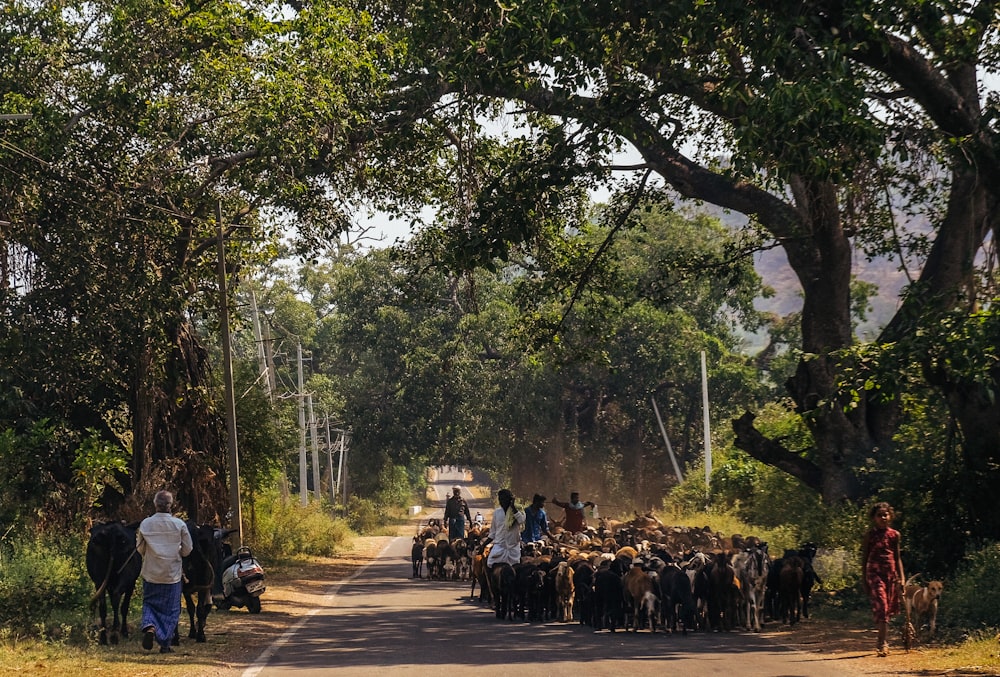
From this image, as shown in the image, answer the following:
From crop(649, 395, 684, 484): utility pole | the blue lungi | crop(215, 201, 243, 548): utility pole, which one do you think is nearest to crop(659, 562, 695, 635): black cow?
the blue lungi

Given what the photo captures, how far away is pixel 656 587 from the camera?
47.9ft

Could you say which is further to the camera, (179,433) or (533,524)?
(179,433)

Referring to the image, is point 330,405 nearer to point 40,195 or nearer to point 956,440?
point 40,195

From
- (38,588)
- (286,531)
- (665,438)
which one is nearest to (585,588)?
(38,588)

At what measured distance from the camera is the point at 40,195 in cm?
2053

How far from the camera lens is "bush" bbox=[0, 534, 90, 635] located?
48.1 ft

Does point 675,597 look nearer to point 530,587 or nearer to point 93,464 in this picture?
point 530,587

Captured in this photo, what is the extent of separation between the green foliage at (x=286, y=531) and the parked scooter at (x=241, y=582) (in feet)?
39.5

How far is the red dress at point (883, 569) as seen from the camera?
12.6 metres

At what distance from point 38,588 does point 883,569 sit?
9510 mm

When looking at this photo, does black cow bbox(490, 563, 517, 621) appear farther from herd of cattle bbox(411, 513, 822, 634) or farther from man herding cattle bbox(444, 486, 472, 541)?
man herding cattle bbox(444, 486, 472, 541)

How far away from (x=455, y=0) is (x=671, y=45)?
2.83 meters

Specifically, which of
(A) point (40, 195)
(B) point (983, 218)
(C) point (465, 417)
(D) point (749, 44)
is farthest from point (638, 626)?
(C) point (465, 417)

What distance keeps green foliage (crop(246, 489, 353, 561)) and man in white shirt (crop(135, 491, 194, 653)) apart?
17.2 m
